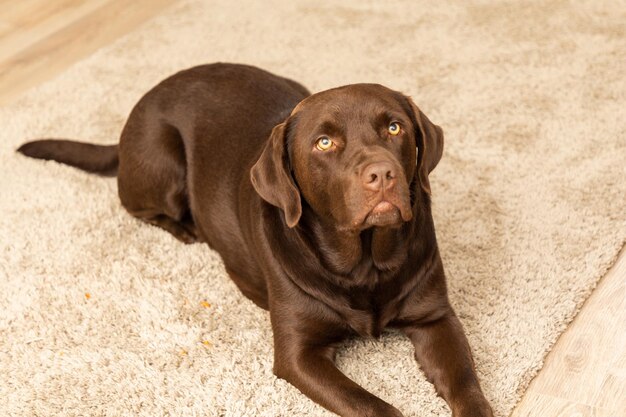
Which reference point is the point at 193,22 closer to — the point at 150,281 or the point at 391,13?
the point at 391,13

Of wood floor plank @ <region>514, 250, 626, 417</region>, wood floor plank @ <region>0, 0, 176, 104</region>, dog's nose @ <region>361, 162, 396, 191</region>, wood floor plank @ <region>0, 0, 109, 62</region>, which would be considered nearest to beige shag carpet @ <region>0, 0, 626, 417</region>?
wood floor plank @ <region>514, 250, 626, 417</region>

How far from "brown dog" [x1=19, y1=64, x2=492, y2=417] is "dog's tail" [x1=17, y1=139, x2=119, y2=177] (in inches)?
24.2

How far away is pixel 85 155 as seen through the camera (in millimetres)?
3533

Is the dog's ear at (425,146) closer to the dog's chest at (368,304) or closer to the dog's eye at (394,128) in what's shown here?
the dog's eye at (394,128)

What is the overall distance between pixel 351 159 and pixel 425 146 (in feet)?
0.96

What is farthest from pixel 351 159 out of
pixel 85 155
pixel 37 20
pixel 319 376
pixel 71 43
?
pixel 37 20

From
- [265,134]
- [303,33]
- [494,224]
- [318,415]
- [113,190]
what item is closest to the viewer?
[318,415]

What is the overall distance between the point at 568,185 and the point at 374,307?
3.90 ft

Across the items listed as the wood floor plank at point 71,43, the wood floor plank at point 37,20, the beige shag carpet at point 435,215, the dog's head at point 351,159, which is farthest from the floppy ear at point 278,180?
the wood floor plank at point 37,20

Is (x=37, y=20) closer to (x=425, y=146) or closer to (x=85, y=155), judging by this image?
(x=85, y=155)

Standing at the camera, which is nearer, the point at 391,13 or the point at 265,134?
the point at 265,134

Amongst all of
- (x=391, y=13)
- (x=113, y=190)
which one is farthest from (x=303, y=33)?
(x=113, y=190)

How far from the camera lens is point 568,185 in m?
3.34

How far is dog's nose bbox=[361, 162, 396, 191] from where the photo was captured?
7.24 feet
